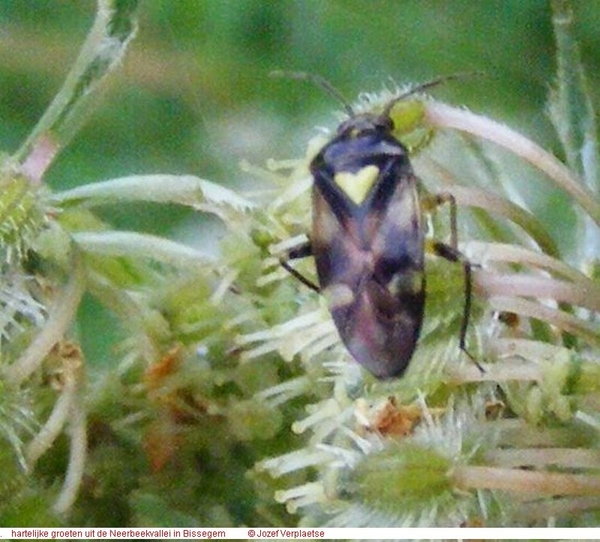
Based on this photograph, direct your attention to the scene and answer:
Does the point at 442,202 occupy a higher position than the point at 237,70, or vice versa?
the point at 237,70

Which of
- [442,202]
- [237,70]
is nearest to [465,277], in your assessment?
[442,202]

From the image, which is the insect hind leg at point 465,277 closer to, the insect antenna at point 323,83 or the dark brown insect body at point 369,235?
the dark brown insect body at point 369,235

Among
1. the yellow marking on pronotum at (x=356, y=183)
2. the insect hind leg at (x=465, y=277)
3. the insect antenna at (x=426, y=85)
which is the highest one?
the insect antenna at (x=426, y=85)

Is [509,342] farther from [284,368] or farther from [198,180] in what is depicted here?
[198,180]

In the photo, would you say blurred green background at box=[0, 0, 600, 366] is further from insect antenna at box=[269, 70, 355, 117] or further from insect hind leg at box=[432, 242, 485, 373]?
insect hind leg at box=[432, 242, 485, 373]

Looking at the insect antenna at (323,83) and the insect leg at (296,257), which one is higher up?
the insect antenna at (323,83)

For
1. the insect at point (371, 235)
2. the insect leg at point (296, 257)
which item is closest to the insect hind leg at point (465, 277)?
the insect at point (371, 235)

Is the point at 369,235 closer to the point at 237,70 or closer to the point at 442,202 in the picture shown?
the point at 442,202
